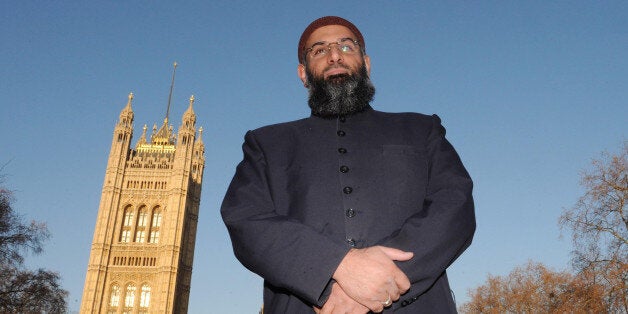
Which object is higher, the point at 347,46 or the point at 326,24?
the point at 326,24

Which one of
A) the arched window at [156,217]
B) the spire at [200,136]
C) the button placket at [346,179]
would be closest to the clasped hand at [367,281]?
the button placket at [346,179]

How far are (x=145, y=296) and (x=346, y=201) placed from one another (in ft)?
165

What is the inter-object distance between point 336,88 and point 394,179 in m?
0.58

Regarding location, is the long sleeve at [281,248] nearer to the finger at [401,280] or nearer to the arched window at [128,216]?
the finger at [401,280]

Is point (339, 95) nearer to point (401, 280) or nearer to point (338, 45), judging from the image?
point (338, 45)

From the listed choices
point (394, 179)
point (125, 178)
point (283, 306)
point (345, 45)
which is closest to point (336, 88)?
point (345, 45)

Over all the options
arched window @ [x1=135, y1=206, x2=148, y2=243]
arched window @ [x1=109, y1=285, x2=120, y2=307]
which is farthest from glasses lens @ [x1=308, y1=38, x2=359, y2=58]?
arched window @ [x1=135, y1=206, x2=148, y2=243]

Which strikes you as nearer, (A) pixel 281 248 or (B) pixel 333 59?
(A) pixel 281 248

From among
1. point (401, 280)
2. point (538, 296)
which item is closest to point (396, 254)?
point (401, 280)

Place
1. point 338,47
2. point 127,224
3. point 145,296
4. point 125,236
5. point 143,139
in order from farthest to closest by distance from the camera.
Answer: point 143,139 → point 127,224 → point 125,236 → point 145,296 → point 338,47

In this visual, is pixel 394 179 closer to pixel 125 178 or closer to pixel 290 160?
pixel 290 160

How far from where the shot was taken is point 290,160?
2.66 metres

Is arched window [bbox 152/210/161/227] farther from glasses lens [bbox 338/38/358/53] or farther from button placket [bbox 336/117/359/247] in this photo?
button placket [bbox 336/117/359/247]

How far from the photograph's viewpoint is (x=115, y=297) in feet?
157
